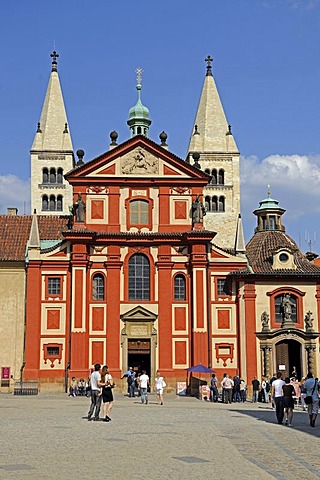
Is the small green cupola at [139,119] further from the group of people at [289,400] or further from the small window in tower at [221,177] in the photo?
the group of people at [289,400]

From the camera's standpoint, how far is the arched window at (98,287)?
4756cm

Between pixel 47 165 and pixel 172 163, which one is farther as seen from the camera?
pixel 47 165

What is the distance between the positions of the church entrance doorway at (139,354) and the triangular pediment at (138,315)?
1.31 m

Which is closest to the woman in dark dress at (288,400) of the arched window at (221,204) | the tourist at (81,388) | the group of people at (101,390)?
the group of people at (101,390)

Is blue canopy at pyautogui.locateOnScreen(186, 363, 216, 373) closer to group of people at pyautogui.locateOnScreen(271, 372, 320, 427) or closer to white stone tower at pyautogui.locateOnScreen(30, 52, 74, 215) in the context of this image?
group of people at pyautogui.locateOnScreen(271, 372, 320, 427)

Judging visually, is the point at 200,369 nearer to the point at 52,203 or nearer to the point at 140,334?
the point at 140,334

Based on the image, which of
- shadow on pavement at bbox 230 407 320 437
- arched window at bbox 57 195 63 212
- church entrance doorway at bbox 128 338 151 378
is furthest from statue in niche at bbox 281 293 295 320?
arched window at bbox 57 195 63 212

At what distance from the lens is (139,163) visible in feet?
161

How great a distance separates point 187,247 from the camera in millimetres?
48344

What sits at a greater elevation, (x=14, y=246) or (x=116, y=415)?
(x=14, y=246)

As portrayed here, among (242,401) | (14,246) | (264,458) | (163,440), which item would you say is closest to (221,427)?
(163,440)

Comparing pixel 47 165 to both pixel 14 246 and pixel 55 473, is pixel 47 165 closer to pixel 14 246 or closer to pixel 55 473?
pixel 14 246

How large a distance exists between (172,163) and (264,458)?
35210 millimetres

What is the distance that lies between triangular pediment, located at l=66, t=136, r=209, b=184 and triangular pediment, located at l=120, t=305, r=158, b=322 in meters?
8.79
